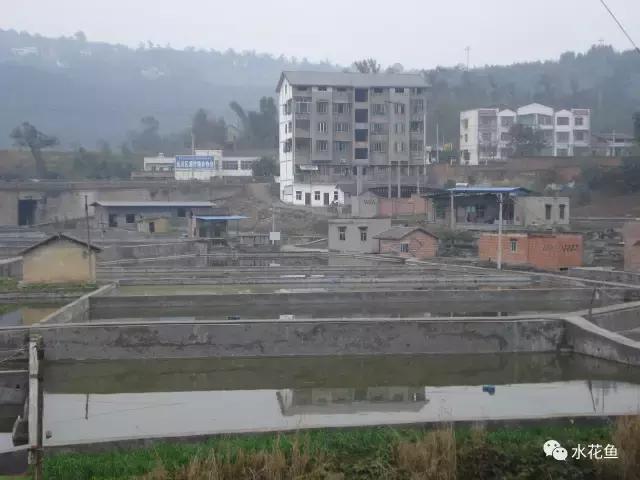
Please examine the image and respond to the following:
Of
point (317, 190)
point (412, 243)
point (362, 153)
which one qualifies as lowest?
point (412, 243)

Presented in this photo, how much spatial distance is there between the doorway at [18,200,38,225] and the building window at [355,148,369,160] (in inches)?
889

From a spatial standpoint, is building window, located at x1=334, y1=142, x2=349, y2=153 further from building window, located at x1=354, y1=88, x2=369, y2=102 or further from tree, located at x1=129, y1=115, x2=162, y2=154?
tree, located at x1=129, y1=115, x2=162, y2=154

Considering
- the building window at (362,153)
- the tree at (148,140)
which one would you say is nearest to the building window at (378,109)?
the building window at (362,153)

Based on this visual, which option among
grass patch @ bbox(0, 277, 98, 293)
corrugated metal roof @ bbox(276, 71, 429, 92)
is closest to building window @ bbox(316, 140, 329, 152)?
corrugated metal roof @ bbox(276, 71, 429, 92)

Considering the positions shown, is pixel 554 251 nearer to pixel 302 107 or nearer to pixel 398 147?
pixel 302 107

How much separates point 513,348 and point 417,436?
7.56m

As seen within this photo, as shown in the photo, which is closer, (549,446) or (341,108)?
(549,446)

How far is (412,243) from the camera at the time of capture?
32844mm

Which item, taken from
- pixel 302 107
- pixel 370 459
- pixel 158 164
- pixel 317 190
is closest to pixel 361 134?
pixel 302 107

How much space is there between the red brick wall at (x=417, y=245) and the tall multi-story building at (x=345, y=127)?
68.5 feet

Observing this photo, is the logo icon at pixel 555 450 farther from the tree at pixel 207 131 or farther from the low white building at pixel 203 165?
the tree at pixel 207 131

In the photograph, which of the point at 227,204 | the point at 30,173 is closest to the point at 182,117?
the point at 30,173

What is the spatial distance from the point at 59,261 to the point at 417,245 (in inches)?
604

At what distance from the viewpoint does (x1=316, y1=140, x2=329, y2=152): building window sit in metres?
55.8
